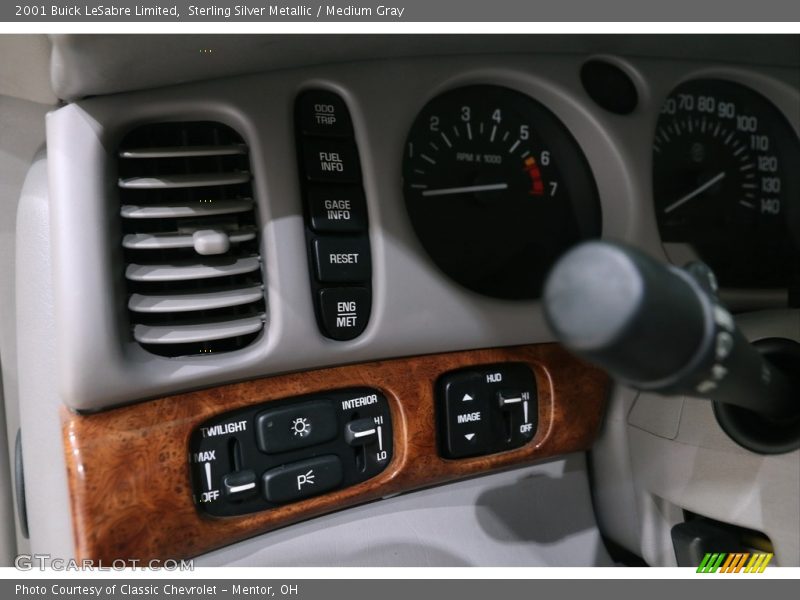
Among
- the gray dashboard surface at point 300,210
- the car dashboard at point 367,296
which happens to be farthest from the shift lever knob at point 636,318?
the gray dashboard surface at point 300,210

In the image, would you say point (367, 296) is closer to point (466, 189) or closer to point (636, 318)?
point (466, 189)

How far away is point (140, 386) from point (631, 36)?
0.77m

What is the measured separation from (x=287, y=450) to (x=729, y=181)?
830mm

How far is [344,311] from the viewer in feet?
2.93

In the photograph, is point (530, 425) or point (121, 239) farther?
point (530, 425)

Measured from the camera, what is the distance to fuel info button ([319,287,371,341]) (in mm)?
880

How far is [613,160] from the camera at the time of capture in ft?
3.46


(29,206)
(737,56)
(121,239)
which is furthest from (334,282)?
(737,56)

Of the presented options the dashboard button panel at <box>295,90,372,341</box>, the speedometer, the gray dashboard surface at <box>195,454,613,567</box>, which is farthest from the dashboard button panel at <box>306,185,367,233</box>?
the speedometer

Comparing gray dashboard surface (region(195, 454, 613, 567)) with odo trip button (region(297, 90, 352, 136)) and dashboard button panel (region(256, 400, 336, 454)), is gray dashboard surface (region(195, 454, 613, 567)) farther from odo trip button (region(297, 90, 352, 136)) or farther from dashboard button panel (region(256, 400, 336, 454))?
odo trip button (region(297, 90, 352, 136))

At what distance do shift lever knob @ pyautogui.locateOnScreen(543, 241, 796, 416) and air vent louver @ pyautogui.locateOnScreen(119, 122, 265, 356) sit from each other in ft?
1.53

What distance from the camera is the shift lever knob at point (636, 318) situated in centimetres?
43

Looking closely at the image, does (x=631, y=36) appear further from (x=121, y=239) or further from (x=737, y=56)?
(x=121, y=239)

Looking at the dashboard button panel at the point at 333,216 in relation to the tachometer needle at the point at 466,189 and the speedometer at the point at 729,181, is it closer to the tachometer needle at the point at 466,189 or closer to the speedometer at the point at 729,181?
the tachometer needle at the point at 466,189
